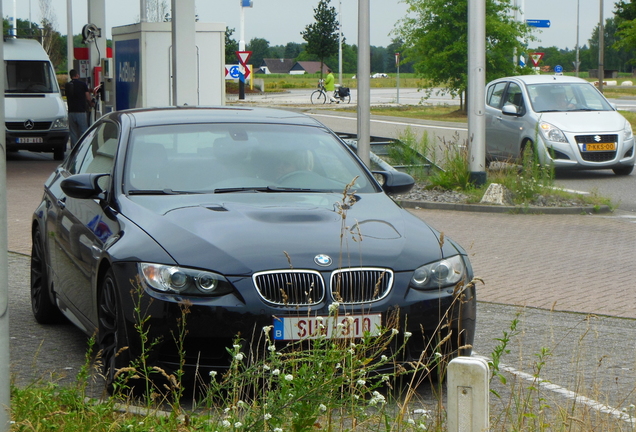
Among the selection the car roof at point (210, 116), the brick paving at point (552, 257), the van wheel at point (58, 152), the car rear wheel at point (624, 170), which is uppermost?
the car roof at point (210, 116)

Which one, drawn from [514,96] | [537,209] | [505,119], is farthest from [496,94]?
[537,209]

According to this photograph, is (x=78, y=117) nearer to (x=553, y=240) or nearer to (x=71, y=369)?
(x=553, y=240)

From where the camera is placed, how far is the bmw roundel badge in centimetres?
472

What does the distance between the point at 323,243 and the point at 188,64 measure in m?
12.8

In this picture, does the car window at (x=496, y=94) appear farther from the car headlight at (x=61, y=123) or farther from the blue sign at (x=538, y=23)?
the blue sign at (x=538, y=23)

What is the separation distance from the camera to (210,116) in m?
6.52

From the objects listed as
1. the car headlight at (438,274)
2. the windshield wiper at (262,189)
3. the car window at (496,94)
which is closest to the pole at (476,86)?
the car window at (496,94)

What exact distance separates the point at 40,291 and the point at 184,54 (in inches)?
426

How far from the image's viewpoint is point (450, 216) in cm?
1302

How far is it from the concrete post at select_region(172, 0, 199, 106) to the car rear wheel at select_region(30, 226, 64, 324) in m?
10.2

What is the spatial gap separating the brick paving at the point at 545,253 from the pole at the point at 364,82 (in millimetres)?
1492

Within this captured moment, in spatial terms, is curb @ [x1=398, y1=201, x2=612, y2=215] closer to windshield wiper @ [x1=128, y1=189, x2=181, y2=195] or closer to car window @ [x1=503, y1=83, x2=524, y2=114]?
car window @ [x1=503, y1=83, x2=524, y2=114]

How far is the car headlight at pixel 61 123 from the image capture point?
68.3 ft

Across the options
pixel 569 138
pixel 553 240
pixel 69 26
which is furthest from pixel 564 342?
pixel 69 26
